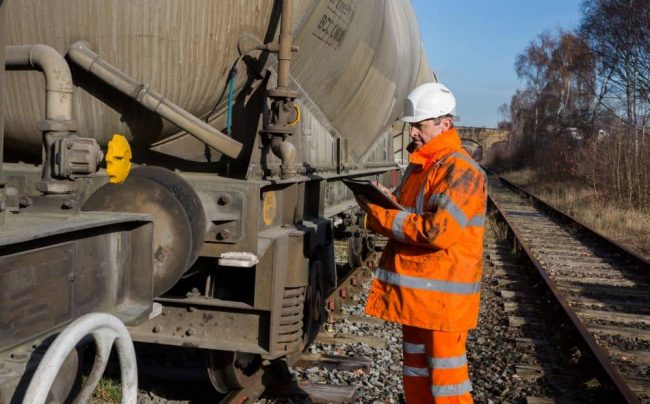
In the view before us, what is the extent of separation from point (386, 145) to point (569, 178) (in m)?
20.4

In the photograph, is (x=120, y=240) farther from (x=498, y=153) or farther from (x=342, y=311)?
(x=498, y=153)

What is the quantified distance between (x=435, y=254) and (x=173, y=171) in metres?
1.60

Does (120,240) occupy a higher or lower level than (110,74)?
lower

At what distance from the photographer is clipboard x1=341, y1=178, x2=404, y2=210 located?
→ 10.9ft

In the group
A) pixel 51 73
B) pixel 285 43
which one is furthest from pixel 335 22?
pixel 51 73

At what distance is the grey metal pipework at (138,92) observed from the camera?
345 centimetres

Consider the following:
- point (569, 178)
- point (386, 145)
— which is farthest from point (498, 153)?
point (386, 145)

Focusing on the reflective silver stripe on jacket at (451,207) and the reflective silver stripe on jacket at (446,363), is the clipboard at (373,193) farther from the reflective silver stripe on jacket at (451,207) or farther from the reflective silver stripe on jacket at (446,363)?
the reflective silver stripe on jacket at (446,363)

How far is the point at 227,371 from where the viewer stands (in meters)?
4.29

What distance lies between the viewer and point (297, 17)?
428 cm

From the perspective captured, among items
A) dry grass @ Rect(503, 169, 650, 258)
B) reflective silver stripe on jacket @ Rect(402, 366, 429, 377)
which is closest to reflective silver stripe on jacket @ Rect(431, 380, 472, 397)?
reflective silver stripe on jacket @ Rect(402, 366, 429, 377)

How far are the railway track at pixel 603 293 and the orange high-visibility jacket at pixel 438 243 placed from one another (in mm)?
1957

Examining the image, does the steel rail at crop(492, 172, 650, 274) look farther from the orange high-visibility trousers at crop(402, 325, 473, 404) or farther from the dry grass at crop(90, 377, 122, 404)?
the dry grass at crop(90, 377, 122, 404)

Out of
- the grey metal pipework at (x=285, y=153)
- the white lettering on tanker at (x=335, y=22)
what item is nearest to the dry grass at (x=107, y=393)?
the grey metal pipework at (x=285, y=153)
